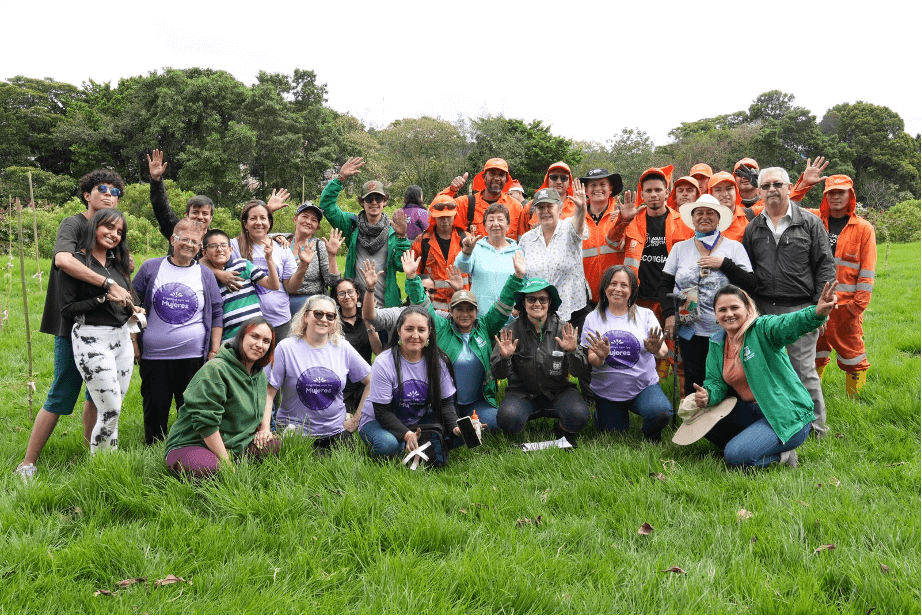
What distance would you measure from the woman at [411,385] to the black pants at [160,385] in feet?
5.54

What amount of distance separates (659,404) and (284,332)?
3838 mm

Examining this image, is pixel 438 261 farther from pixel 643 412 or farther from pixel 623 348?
pixel 643 412

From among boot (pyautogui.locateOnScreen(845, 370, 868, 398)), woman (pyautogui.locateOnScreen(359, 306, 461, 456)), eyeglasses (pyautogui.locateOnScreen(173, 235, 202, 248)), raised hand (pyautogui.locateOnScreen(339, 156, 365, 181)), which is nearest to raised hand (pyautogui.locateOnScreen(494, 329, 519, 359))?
woman (pyautogui.locateOnScreen(359, 306, 461, 456))

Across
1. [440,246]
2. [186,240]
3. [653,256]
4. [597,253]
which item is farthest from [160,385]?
[653,256]

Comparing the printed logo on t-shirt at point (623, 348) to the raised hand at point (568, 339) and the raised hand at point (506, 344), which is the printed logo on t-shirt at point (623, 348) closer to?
the raised hand at point (568, 339)

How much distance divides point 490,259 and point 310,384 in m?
2.31

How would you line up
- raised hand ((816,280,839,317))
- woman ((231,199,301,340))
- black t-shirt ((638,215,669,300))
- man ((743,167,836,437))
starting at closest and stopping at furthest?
raised hand ((816,280,839,317))
man ((743,167,836,437))
woman ((231,199,301,340))
black t-shirt ((638,215,669,300))

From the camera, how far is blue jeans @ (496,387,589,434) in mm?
5387

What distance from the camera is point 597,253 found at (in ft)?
21.2

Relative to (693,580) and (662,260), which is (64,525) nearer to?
(693,580)

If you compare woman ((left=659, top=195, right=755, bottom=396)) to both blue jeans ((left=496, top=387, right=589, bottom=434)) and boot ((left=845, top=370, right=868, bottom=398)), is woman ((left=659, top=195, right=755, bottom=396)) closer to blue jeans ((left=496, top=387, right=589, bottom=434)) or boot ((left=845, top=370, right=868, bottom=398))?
blue jeans ((left=496, top=387, right=589, bottom=434))

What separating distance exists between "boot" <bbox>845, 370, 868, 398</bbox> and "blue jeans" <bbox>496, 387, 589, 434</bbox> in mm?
3209

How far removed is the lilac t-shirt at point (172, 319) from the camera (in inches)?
200

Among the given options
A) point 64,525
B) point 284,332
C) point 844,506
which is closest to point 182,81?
point 284,332
